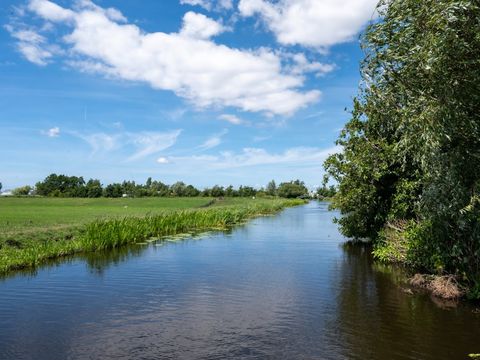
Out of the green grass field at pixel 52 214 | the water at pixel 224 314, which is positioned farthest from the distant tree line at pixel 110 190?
the water at pixel 224 314

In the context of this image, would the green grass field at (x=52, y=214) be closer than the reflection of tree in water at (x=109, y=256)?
No

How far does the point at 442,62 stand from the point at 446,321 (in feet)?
28.4

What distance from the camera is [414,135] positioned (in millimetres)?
12156

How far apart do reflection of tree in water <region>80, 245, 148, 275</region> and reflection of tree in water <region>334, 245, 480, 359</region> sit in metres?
13.6

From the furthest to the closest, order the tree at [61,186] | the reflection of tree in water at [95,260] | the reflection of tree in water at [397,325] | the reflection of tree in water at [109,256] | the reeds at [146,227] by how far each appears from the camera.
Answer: the tree at [61,186] → the reeds at [146,227] → the reflection of tree in water at [109,256] → the reflection of tree in water at [95,260] → the reflection of tree in water at [397,325]

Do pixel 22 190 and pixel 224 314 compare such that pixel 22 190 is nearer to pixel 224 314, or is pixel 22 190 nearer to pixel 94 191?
pixel 94 191

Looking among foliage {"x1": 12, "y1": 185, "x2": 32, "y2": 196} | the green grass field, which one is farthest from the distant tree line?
the green grass field

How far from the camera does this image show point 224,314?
1514cm

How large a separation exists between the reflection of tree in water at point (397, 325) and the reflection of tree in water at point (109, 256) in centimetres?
1360

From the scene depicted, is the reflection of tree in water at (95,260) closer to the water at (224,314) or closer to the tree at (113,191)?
the water at (224,314)

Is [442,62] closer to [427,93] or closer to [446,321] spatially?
[427,93]

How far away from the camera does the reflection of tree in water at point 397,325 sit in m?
11.7

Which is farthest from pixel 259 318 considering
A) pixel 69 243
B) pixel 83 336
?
pixel 69 243

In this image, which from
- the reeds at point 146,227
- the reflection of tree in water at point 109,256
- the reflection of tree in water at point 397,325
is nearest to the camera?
the reflection of tree in water at point 397,325
